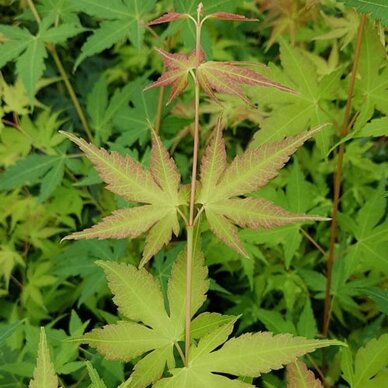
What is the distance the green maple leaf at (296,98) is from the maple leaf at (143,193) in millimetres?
433

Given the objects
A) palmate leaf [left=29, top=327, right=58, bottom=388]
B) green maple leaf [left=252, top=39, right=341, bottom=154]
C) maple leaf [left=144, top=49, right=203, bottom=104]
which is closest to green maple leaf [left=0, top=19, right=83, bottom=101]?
green maple leaf [left=252, top=39, right=341, bottom=154]

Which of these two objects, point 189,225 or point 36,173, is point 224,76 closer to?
point 189,225

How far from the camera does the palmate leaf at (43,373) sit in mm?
677

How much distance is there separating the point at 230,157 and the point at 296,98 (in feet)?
2.04

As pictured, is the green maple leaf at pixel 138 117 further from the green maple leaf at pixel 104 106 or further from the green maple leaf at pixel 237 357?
the green maple leaf at pixel 237 357

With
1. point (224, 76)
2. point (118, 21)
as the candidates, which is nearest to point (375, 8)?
point (224, 76)

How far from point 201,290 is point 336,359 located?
665 millimetres

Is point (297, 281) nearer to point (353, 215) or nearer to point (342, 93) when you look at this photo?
point (353, 215)

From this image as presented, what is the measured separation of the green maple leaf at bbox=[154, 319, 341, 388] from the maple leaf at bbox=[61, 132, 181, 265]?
5.5 inches

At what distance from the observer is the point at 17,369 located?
3.89 ft

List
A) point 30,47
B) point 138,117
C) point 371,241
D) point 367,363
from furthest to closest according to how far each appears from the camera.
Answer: point 138,117 < point 30,47 < point 371,241 < point 367,363

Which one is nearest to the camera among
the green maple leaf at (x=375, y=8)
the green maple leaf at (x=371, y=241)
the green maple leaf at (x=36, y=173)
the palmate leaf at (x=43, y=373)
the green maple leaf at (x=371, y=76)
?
the palmate leaf at (x=43, y=373)

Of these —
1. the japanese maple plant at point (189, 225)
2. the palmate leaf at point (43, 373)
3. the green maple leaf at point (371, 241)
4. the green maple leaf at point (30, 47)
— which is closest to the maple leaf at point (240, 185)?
the japanese maple plant at point (189, 225)

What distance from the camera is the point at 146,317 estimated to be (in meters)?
0.79
